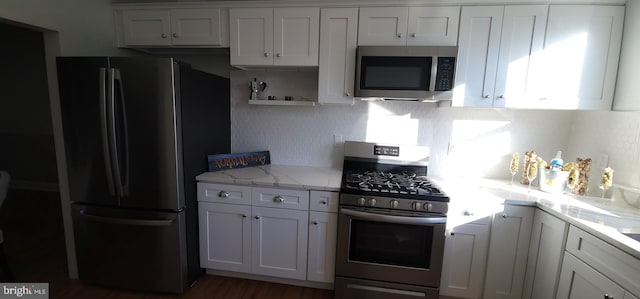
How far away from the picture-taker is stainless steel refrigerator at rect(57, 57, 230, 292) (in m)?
1.72

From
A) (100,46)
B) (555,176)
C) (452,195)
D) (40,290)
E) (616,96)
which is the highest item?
(100,46)

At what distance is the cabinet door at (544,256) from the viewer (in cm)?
156

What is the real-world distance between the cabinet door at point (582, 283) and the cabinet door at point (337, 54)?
5.53 feet

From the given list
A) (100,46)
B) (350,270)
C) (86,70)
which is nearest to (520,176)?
(350,270)

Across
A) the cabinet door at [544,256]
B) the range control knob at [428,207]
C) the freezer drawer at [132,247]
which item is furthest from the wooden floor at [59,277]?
the cabinet door at [544,256]

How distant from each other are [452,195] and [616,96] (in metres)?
1.35

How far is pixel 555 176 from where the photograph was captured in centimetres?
191

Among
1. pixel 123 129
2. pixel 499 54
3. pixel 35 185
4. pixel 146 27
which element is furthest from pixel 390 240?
pixel 35 185

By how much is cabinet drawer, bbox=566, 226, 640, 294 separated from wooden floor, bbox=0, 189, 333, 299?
62.7 inches

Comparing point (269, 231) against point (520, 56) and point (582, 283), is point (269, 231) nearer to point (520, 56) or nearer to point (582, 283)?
point (582, 283)

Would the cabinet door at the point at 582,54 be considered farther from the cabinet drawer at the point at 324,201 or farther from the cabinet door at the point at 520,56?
the cabinet drawer at the point at 324,201

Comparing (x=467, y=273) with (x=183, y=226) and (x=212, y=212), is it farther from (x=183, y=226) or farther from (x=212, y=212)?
(x=183, y=226)

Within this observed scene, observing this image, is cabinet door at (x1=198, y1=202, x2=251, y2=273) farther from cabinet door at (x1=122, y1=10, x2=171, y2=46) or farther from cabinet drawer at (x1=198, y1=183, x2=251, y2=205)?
cabinet door at (x1=122, y1=10, x2=171, y2=46)

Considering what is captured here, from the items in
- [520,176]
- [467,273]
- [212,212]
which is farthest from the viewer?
[520,176]
